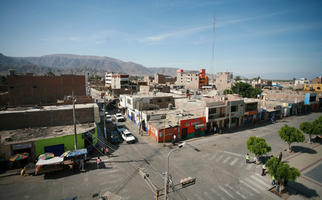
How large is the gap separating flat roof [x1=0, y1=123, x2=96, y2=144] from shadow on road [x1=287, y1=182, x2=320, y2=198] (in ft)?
81.0

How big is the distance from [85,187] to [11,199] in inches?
225

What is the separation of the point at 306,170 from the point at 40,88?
51.8m

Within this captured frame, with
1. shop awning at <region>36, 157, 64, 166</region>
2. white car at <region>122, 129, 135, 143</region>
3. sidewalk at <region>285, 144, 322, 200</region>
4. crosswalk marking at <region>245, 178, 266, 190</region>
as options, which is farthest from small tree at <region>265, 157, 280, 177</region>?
shop awning at <region>36, 157, 64, 166</region>

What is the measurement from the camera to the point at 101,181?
16.1m

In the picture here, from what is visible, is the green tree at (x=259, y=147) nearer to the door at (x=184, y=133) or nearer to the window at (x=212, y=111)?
the door at (x=184, y=133)

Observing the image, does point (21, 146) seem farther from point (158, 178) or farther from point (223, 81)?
point (223, 81)

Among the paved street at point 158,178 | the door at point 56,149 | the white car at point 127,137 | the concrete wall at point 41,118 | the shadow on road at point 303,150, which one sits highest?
the concrete wall at point 41,118

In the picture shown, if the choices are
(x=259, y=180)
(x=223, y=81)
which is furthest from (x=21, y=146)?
(x=223, y=81)

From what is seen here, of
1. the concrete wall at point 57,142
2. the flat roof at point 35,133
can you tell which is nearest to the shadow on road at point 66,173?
the concrete wall at point 57,142

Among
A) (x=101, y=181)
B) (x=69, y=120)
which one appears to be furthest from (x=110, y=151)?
(x=69, y=120)

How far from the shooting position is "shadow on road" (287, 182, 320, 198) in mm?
14641

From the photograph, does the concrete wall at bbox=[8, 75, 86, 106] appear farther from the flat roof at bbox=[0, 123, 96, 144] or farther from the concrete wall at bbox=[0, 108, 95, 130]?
the flat roof at bbox=[0, 123, 96, 144]

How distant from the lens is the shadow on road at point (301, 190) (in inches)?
576

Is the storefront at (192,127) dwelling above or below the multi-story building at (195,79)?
below
